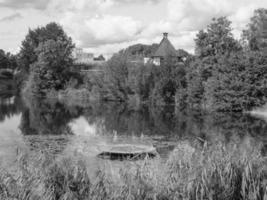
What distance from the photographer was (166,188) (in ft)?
22.1

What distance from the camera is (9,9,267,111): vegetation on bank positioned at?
3806cm

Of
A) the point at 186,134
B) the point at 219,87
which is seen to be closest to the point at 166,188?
the point at 186,134

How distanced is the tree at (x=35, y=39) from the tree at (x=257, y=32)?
30.3m

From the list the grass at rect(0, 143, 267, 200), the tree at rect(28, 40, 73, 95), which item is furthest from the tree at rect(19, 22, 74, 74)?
the grass at rect(0, 143, 267, 200)

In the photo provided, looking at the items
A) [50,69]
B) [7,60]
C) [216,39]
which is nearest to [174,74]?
[216,39]

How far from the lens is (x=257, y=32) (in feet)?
158

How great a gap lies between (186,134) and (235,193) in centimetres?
1603

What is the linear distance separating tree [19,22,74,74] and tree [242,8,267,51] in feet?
99.3

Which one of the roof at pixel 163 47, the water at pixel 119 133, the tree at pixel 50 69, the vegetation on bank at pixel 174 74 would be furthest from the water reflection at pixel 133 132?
the roof at pixel 163 47

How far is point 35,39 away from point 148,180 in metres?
66.0

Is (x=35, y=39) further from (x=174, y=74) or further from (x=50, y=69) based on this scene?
(x=174, y=74)

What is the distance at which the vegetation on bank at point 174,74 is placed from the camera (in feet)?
125

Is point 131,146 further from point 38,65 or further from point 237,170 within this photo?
point 38,65

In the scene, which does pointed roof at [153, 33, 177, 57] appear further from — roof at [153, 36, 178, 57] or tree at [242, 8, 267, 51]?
tree at [242, 8, 267, 51]
